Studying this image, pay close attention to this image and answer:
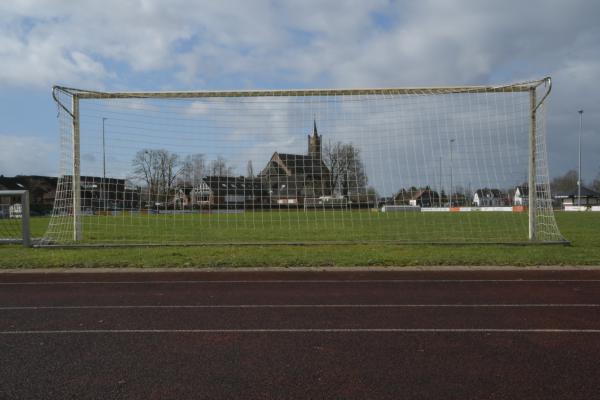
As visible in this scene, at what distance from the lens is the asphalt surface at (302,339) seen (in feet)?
13.8

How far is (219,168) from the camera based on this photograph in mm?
15297

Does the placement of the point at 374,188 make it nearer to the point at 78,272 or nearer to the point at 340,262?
the point at 340,262

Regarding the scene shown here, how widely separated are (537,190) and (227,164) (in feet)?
29.7

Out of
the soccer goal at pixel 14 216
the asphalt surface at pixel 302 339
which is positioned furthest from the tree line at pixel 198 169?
the asphalt surface at pixel 302 339

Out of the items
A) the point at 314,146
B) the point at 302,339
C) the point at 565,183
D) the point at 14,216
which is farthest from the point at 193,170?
the point at 565,183

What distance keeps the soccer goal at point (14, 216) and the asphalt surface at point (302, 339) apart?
479 centimetres

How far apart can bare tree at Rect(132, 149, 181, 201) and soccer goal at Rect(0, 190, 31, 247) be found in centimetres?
314

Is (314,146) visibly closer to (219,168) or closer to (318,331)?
(219,168)

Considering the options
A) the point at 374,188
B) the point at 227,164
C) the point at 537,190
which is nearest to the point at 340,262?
the point at 374,188

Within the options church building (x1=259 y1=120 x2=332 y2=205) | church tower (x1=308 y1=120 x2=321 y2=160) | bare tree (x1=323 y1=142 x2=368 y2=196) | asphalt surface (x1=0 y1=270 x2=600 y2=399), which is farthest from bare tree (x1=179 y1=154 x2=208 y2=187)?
asphalt surface (x1=0 y1=270 x2=600 y2=399)

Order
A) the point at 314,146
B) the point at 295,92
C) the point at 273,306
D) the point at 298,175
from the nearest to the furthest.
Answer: the point at 273,306, the point at 295,92, the point at 314,146, the point at 298,175

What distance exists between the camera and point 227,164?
15.1 meters

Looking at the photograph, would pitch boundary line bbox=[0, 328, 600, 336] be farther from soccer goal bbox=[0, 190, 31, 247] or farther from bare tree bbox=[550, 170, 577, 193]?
bare tree bbox=[550, 170, 577, 193]

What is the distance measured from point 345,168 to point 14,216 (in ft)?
33.8
